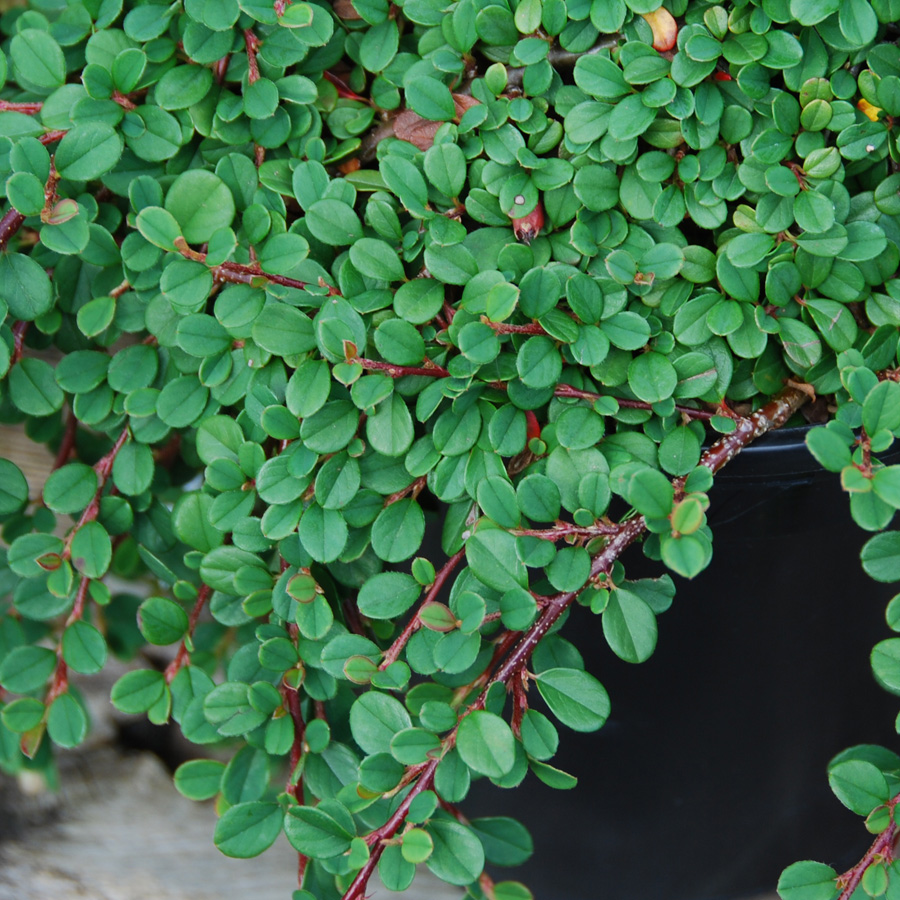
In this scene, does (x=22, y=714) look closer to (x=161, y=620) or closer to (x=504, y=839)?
(x=161, y=620)

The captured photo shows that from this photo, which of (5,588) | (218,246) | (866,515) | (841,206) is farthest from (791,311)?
(5,588)

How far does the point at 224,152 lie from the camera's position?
3.35 feet

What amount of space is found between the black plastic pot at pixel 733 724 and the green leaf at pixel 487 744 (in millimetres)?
355

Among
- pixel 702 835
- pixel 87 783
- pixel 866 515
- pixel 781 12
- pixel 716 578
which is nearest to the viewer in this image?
pixel 866 515

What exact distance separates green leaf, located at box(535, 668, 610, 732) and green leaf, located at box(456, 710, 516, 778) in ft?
0.23

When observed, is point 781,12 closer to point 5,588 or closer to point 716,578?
point 716,578

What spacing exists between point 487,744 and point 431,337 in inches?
15.6

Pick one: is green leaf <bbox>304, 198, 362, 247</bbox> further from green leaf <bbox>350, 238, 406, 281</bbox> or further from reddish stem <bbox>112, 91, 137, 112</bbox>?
reddish stem <bbox>112, 91, 137, 112</bbox>

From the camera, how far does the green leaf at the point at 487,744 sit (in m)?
0.73

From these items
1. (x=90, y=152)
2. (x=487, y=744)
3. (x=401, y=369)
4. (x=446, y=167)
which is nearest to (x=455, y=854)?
(x=487, y=744)

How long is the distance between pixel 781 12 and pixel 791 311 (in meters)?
0.29

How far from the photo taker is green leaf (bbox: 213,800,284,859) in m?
0.84

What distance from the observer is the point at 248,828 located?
0.85 m

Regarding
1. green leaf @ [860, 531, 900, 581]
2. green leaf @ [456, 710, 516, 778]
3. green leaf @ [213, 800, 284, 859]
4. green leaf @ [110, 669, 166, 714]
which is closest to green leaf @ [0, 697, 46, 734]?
green leaf @ [110, 669, 166, 714]
